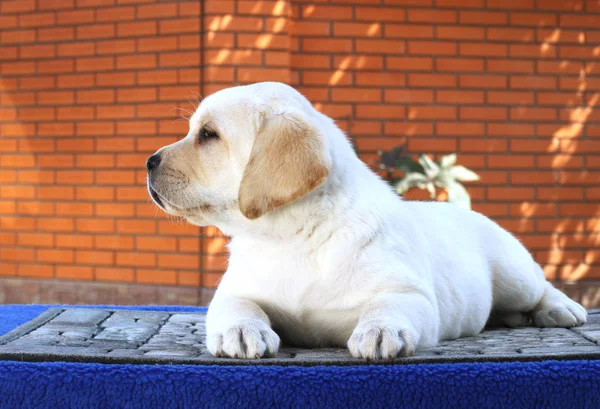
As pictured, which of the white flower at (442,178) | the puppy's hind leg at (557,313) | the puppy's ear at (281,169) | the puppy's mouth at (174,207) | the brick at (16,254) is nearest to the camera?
the puppy's ear at (281,169)

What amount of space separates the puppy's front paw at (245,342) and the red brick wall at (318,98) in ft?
10.9

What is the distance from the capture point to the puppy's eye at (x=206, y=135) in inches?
92.3

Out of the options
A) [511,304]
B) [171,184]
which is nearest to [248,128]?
[171,184]

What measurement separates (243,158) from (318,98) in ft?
11.0

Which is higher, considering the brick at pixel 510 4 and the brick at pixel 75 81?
the brick at pixel 510 4

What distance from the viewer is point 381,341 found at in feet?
6.23

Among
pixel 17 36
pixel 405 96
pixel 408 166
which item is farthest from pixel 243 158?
pixel 17 36

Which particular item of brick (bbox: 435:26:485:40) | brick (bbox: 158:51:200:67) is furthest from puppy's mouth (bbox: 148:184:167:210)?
brick (bbox: 435:26:485:40)

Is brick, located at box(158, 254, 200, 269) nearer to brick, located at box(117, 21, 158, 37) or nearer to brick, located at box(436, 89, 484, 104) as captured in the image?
brick, located at box(117, 21, 158, 37)

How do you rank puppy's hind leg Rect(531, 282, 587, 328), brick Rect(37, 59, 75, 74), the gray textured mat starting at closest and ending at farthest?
the gray textured mat < puppy's hind leg Rect(531, 282, 587, 328) < brick Rect(37, 59, 75, 74)

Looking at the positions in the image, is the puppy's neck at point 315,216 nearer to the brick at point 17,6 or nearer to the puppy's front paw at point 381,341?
the puppy's front paw at point 381,341

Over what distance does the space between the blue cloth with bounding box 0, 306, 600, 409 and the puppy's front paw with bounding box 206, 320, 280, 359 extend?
102mm

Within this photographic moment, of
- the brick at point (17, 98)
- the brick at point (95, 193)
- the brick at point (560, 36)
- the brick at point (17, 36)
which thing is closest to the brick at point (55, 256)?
the brick at point (95, 193)

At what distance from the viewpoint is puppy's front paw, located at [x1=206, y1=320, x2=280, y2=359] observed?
198 centimetres
